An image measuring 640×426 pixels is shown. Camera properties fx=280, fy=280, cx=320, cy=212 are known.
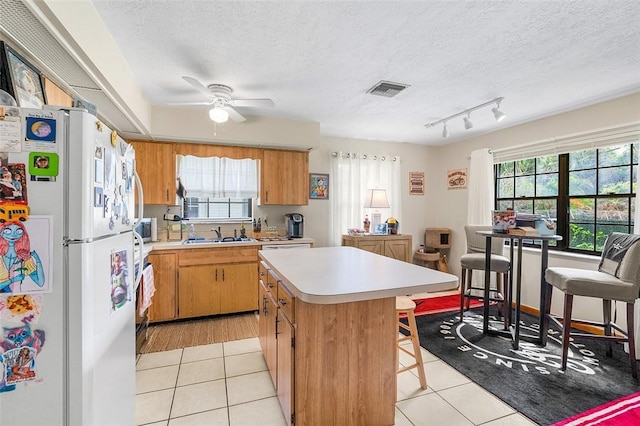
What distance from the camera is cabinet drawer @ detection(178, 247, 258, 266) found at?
3.26 m

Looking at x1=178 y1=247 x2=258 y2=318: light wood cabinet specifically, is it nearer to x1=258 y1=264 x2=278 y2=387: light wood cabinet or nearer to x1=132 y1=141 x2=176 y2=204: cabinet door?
x1=132 y1=141 x2=176 y2=204: cabinet door

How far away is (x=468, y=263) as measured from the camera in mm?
3162

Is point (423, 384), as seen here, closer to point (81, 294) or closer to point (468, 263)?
point (468, 263)

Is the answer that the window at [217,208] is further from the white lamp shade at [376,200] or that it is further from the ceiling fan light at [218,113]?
the white lamp shade at [376,200]

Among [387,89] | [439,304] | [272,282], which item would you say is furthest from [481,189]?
[272,282]

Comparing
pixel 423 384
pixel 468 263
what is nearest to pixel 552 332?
pixel 468 263

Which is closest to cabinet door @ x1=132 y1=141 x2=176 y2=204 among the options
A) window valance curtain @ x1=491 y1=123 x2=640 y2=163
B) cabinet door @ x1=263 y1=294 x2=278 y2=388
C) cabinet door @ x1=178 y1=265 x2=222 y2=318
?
cabinet door @ x1=178 y1=265 x2=222 y2=318

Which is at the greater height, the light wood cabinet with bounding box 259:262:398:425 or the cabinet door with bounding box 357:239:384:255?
the cabinet door with bounding box 357:239:384:255

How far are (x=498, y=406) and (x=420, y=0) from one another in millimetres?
2568

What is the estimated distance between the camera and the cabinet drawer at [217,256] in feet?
10.7

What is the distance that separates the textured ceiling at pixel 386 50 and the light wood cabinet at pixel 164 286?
1.74 m

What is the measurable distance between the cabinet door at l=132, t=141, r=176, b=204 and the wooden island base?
275 centimetres

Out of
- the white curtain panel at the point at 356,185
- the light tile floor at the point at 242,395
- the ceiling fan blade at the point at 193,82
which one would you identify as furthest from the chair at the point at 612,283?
the ceiling fan blade at the point at 193,82

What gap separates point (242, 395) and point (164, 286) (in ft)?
5.85
